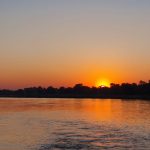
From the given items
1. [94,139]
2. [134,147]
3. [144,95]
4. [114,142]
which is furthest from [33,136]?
[144,95]

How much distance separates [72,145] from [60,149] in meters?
1.44

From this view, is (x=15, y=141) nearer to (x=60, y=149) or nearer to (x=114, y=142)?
(x=60, y=149)

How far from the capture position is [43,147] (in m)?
25.4

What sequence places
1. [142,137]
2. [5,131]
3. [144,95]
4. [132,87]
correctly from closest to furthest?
[142,137] → [5,131] → [144,95] → [132,87]

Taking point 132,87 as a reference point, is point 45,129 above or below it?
below

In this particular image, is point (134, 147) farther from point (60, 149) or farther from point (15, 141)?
point (15, 141)

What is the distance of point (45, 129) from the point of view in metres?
36.4

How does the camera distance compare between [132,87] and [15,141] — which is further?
[132,87]

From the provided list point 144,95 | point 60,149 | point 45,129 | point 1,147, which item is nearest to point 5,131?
point 45,129

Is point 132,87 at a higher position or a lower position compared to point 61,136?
higher

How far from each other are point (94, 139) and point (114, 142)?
6.81 ft

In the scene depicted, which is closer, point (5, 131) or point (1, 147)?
point (1, 147)

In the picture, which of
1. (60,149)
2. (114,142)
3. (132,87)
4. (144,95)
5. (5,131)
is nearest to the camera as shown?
(60,149)

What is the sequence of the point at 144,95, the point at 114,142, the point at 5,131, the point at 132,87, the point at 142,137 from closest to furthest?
1. the point at 114,142
2. the point at 142,137
3. the point at 5,131
4. the point at 144,95
5. the point at 132,87
